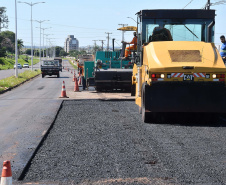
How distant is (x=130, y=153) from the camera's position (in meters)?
8.24

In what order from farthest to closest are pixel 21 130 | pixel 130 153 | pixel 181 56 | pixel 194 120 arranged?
pixel 194 120 < pixel 181 56 < pixel 21 130 < pixel 130 153

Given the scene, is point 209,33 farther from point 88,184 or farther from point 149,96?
point 88,184

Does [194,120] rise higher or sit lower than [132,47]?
lower

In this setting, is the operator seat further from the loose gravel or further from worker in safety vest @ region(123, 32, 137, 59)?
the loose gravel

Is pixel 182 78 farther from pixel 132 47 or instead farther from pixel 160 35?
pixel 132 47

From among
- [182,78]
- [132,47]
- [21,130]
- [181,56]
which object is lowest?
[21,130]

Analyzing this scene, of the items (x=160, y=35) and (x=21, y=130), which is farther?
(x=160, y=35)

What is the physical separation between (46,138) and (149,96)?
304 cm

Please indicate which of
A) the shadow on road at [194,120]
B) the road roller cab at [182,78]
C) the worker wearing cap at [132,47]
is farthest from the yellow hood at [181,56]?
the worker wearing cap at [132,47]

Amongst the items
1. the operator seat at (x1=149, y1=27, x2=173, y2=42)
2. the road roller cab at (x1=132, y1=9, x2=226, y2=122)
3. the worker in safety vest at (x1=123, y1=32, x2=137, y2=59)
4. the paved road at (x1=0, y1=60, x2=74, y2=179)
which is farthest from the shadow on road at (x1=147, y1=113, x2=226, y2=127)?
the paved road at (x1=0, y1=60, x2=74, y2=179)

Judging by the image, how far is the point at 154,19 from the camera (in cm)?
1355

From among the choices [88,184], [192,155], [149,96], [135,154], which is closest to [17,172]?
[88,184]

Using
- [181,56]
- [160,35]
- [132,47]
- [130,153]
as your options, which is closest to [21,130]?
[130,153]

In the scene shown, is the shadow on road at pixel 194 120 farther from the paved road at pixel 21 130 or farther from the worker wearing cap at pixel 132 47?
the paved road at pixel 21 130
